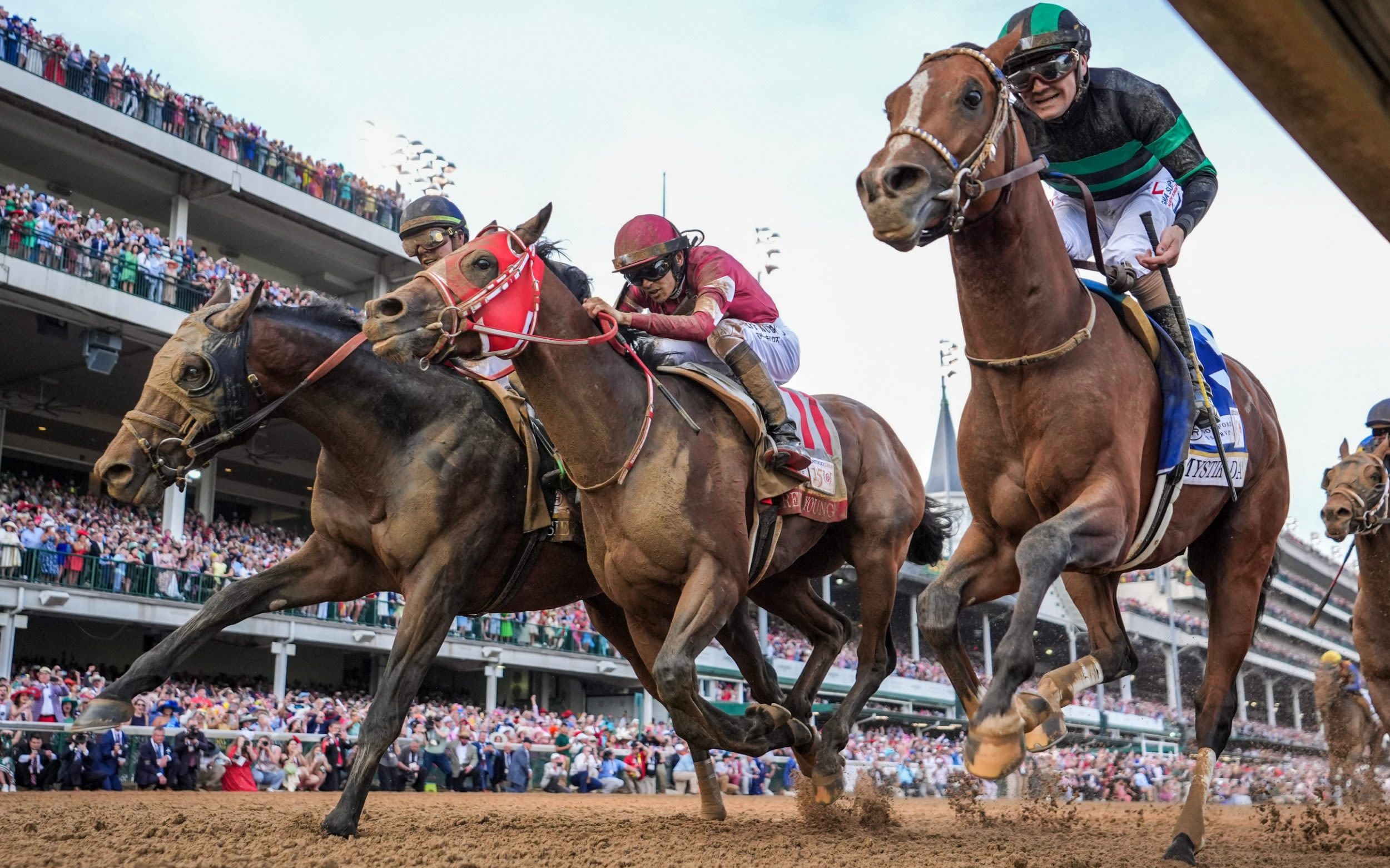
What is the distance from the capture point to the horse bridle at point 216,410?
253 inches

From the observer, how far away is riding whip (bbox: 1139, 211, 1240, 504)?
5.28 meters

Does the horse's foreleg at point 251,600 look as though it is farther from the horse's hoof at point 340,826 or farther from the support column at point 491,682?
the support column at point 491,682

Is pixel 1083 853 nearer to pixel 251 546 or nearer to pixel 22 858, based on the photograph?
pixel 22 858

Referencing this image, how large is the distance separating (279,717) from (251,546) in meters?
7.83

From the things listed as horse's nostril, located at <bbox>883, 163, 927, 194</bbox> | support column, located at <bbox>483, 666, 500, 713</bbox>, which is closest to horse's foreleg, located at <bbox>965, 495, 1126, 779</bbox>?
horse's nostril, located at <bbox>883, 163, 927, 194</bbox>

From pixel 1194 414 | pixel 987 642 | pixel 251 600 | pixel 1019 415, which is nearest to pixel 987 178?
pixel 1019 415

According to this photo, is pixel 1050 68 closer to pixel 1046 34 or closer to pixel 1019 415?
pixel 1046 34

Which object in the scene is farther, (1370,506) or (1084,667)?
(1370,506)

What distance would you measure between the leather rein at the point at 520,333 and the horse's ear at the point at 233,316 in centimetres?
159

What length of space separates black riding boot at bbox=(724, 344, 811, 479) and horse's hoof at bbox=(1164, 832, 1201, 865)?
2.39m

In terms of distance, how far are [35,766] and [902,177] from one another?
41.6 feet

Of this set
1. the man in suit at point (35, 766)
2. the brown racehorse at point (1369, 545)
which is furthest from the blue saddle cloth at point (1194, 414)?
the man in suit at point (35, 766)

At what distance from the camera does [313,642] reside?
79.1 feet

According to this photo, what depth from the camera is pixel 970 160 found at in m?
4.39
